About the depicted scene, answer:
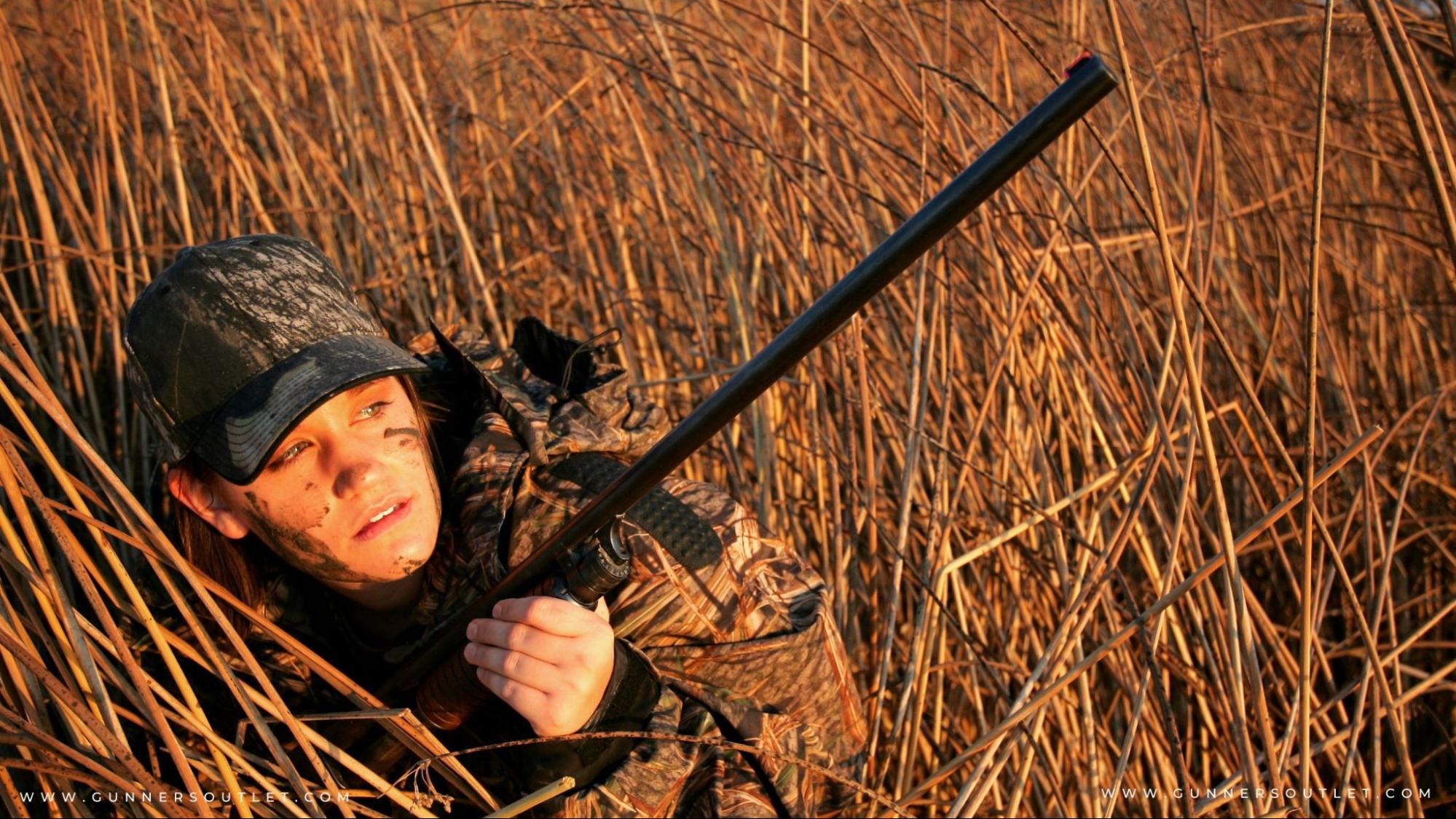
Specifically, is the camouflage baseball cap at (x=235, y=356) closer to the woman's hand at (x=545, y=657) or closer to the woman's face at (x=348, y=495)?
the woman's face at (x=348, y=495)

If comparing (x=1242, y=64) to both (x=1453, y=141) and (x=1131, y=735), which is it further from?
(x=1131, y=735)

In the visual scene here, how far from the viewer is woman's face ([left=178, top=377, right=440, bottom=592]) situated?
124 cm

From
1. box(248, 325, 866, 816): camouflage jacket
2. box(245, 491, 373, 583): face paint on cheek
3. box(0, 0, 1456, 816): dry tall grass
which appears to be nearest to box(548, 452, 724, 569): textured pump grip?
box(248, 325, 866, 816): camouflage jacket

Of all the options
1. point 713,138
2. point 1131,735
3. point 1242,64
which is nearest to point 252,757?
point 1131,735

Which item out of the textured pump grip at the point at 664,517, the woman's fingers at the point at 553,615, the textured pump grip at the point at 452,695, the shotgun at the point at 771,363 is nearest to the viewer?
the shotgun at the point at 771,363

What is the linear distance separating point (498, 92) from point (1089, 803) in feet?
6.98

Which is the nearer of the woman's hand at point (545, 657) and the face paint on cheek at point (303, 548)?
the woman's hand at point (545, 657)

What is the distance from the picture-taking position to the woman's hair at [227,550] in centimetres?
137

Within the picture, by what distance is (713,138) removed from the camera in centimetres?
179

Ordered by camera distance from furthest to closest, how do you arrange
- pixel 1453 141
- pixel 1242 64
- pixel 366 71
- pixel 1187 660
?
1. pixel 1242 64
2. pixel 366 71
3. pixel 1453 141
4. pixel 1187 660

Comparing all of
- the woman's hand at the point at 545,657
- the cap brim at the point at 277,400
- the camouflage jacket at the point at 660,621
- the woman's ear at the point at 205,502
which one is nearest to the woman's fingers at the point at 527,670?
the woman's hand at the point at 545,657

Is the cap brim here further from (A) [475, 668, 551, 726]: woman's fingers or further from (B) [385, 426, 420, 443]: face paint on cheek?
(A) [475, 668, 551, 726]: woman's fingers

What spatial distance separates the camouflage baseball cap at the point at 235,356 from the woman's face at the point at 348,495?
0.04m

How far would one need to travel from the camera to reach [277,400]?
3.95 feet
